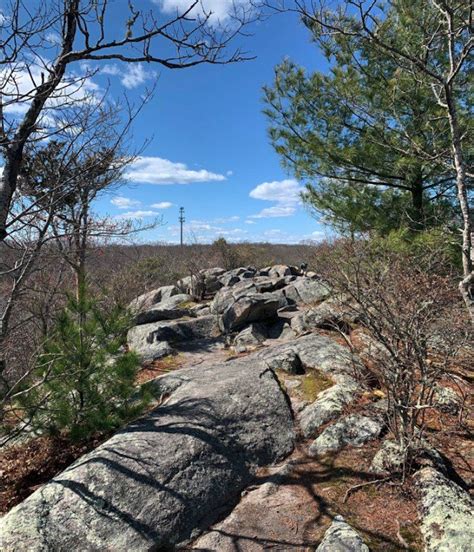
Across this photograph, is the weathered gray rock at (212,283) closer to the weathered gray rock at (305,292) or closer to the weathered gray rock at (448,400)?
the weathered gray rock at (305,292)

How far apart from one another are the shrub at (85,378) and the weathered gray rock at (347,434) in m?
1.75

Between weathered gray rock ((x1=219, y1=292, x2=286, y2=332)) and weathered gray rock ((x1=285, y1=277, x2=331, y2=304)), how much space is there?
Result: 107cm

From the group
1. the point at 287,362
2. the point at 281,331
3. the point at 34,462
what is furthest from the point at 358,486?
the point at 281,331

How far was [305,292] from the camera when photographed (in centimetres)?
885

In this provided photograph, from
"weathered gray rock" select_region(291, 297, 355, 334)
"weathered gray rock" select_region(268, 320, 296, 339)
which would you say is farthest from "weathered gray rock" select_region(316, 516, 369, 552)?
"weathered gray rock" select_region(268, 320, 296, 339)

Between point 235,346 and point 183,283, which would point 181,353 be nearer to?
point 235,346

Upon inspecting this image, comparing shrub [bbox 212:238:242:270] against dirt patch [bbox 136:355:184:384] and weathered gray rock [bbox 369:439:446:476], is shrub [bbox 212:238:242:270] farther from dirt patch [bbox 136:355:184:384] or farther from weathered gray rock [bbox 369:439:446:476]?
weathered gray rock [bbox 369:439:446:476]

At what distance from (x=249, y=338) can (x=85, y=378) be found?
11.7ft

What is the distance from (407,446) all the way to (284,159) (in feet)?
18.4

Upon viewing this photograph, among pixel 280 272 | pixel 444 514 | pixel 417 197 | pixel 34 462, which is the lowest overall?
pixel 34 462

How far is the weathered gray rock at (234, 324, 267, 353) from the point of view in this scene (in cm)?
661

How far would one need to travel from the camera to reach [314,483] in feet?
9.07

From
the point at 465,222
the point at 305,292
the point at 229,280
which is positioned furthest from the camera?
the point at 229,280

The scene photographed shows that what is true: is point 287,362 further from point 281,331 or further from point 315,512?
point 281,331
